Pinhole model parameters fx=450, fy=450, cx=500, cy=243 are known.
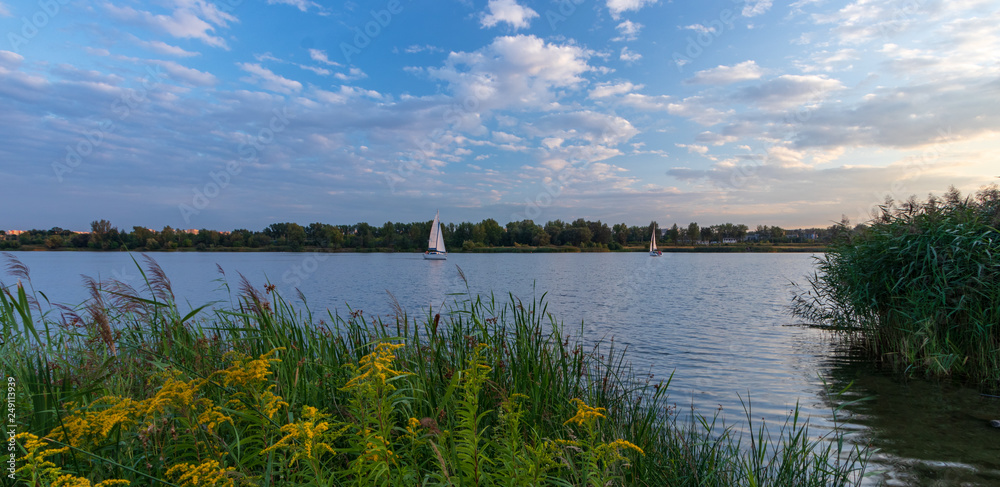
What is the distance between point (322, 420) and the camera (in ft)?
11.8

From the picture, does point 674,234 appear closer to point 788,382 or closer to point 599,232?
point 599,232

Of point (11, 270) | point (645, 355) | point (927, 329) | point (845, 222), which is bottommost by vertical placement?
point (645, 355)

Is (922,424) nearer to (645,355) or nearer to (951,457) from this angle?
(951,457)

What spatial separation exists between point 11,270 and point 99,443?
388 cm

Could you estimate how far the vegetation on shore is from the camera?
30.8 ft

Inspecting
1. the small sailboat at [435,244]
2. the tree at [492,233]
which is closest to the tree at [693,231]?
the tree at [492,233]

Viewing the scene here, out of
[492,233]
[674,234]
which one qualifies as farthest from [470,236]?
[674,234]

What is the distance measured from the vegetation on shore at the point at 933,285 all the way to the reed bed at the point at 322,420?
495cm

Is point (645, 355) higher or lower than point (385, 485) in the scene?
lower

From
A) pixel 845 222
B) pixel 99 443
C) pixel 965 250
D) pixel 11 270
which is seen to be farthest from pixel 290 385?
pixel 845 222

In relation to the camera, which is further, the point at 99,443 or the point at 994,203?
the point at 994,203

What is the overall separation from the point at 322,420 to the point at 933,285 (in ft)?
40.4

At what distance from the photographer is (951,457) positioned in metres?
6.66

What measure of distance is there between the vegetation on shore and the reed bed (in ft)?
16.2
